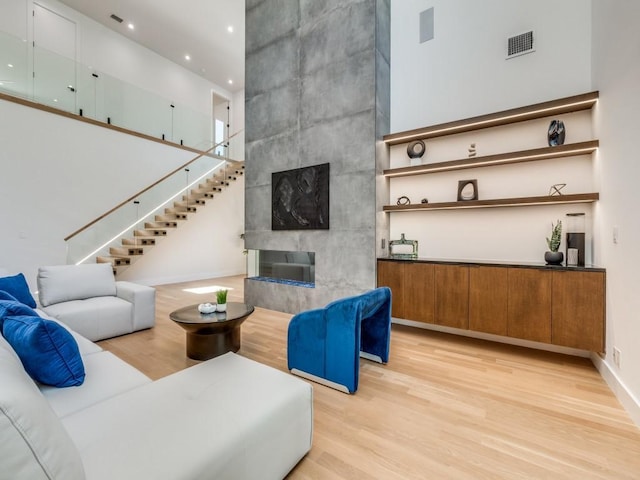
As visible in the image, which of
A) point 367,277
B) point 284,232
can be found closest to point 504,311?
point 367,277

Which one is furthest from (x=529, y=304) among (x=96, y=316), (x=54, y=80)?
(x=54, y=80)

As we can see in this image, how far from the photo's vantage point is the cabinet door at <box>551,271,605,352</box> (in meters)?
2.62

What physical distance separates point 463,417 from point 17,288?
404cm

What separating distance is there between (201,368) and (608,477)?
2266mm

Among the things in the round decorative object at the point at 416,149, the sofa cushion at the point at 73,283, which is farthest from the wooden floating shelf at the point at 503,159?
the sofa cushion at the point at 73,283

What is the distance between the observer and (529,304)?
2.92 metres

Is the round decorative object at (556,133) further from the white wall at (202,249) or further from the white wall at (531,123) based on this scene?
the white wall at (202,249)

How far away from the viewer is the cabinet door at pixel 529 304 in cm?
285

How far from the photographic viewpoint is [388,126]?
418 centimetres

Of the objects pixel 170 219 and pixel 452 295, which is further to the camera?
pixel 170 219

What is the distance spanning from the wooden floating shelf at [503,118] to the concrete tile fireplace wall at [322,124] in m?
0.40

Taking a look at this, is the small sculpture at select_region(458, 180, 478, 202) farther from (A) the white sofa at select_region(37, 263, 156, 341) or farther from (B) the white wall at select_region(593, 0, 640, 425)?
(A) the white sofa at select_region(37, 263, 156, 341)

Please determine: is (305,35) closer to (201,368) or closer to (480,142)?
(480,142)

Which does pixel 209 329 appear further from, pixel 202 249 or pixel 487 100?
pixel 202 249
